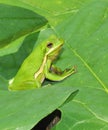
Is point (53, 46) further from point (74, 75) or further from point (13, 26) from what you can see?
point (74, 75)

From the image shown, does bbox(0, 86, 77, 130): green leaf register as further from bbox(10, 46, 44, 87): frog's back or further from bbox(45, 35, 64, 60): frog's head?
bbox(10, 46, 44, 87): frog's back

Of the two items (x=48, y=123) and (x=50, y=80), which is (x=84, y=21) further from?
(x=48, y=123)

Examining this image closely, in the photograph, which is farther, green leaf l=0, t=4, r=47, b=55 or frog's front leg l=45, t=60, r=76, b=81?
green leaf l=0, t=4, r=47, b=55

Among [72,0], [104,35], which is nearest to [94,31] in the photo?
[104,35]

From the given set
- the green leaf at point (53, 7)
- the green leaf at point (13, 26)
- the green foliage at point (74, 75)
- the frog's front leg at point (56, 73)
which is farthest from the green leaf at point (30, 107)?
the green leaf at point (53, 7)

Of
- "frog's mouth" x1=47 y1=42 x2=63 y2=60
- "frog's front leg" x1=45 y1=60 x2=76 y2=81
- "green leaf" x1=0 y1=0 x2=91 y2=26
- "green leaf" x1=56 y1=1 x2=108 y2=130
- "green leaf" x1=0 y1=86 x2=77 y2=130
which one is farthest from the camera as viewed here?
"green leaf" x1=0 y1=0 x2=91 y2=26

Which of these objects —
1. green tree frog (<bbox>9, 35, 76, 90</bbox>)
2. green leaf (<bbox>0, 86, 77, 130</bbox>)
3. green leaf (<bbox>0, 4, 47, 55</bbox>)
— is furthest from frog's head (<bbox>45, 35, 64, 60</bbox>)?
green leaf (<bbox>0, 86, 77, 130</bbox>)
